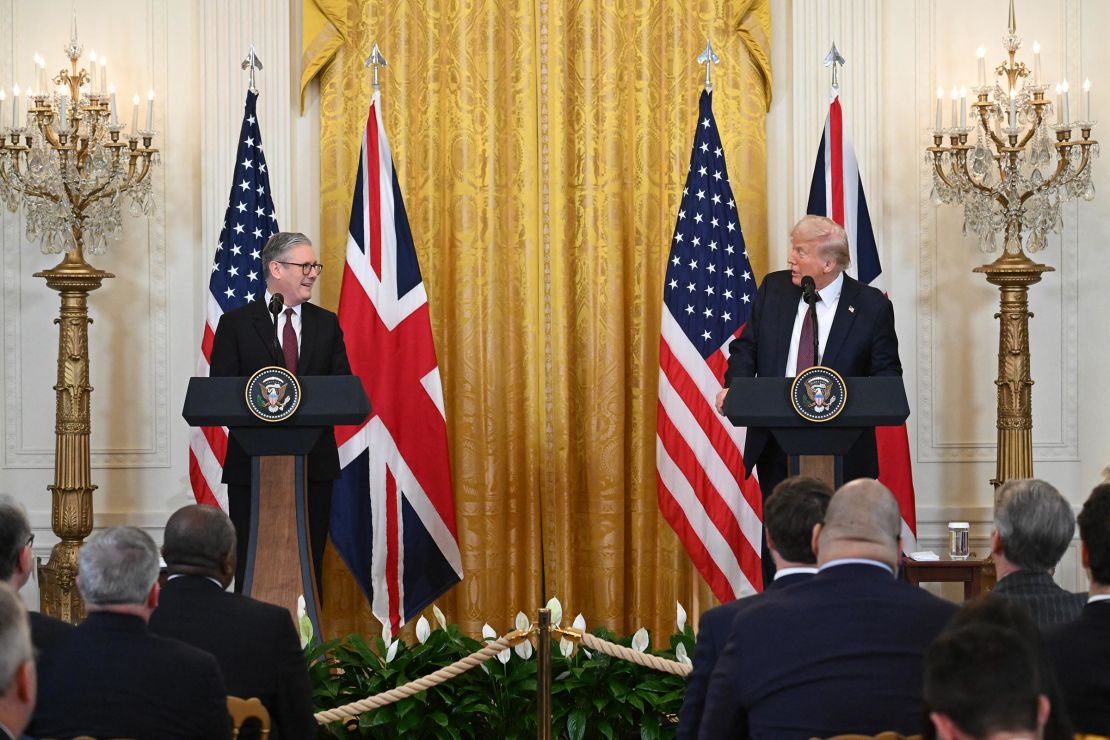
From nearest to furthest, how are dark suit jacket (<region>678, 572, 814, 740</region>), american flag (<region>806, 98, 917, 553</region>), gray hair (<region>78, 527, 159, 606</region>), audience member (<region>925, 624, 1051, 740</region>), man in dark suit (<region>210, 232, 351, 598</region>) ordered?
audience member (<region>925, 624, 1051, 740</region>), gray hair (<region>78, 527, 159, 606</region>), dark suit jacket (<region>678, 572, 814, 740</region>), man in dark suit (<region>210, 232, 351, 598</region>), american flag (<region>806, 98, 917, 553</region>)

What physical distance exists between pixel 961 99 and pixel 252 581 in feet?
12.7

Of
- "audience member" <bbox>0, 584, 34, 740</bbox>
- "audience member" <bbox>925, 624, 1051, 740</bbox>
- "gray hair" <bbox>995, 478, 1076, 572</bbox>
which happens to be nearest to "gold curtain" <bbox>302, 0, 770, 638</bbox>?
"gray hair" <bbox>995, 478, 1076, 572</bbox>

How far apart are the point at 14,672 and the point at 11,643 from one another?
5 cm

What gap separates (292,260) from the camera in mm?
5414

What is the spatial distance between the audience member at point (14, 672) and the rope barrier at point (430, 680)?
6.96 feet

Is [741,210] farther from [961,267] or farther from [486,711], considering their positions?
[486,711]

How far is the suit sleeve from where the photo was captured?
17.4 feet

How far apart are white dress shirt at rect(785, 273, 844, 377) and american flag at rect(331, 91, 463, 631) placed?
1.85 meters

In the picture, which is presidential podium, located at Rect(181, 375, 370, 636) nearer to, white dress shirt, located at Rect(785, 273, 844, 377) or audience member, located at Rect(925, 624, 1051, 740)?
white dress shirt, located at Rect(785, 273, 844, 377)

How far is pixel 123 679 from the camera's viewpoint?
2752mm

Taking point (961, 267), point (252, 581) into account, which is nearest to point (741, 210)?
point (961, 267)

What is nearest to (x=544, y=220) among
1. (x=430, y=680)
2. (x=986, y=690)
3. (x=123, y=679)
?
(x=430, y=680)

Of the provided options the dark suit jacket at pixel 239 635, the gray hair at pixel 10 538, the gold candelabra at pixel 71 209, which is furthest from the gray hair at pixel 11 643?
the gold candelabra at pixel 71 209

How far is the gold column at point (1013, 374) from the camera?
21.5 feet
